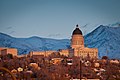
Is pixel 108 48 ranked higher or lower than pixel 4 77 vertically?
higher

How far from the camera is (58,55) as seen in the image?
29609mm

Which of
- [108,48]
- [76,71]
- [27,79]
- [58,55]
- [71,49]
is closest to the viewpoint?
[27,79]

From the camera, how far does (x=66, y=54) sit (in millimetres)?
31016

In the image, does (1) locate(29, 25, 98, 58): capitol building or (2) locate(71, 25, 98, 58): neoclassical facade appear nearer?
(1) locate(29, 25, 98, 58): capitol building

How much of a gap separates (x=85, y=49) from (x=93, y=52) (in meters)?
0.74

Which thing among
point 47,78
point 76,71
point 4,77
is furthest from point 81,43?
point 4,77

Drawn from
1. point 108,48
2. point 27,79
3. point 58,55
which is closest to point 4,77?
point 27,79

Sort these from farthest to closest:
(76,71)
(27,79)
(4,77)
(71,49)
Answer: (71,49), (76,71), (27,79), (4,77)

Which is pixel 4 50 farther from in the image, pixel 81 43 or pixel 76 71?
pixel 76 71

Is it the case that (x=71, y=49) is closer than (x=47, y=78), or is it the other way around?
(x=47, y=78)

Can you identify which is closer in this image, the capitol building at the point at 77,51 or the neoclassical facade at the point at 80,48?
the capitol building at the point at 77,51

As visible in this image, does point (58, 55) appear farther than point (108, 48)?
No

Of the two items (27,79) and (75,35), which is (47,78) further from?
(75,35)

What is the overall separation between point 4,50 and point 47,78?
19.1 meters
